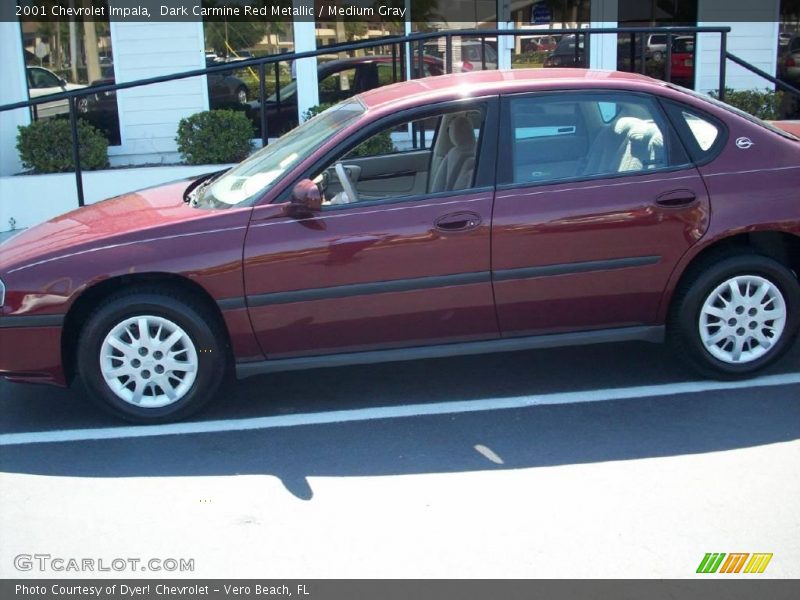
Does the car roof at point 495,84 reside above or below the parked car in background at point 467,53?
below

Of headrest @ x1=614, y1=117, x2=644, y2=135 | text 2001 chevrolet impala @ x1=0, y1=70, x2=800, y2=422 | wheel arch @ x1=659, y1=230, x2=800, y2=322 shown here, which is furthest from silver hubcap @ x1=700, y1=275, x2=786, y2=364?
headrest @ x1=614, y1=117, x2=644, y2=135

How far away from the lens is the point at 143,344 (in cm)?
481

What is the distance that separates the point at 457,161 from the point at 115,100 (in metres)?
7.36

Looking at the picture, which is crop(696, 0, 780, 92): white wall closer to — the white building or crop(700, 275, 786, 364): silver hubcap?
the white building

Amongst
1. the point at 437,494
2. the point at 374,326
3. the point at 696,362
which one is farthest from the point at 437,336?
the point at 696,362

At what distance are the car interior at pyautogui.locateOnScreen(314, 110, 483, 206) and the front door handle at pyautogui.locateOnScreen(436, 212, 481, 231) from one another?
213 millimetres

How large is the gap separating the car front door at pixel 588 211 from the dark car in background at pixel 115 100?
23.3 ft

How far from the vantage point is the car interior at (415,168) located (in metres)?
5.11

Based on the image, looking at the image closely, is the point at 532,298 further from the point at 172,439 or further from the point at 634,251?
the point at 172,439

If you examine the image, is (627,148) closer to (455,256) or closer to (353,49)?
(455,256)

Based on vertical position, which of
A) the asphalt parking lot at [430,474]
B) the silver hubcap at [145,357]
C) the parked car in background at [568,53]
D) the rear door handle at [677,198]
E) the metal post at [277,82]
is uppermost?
the parked car in background at [568,53]

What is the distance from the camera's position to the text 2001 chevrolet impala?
4773 millimetres
